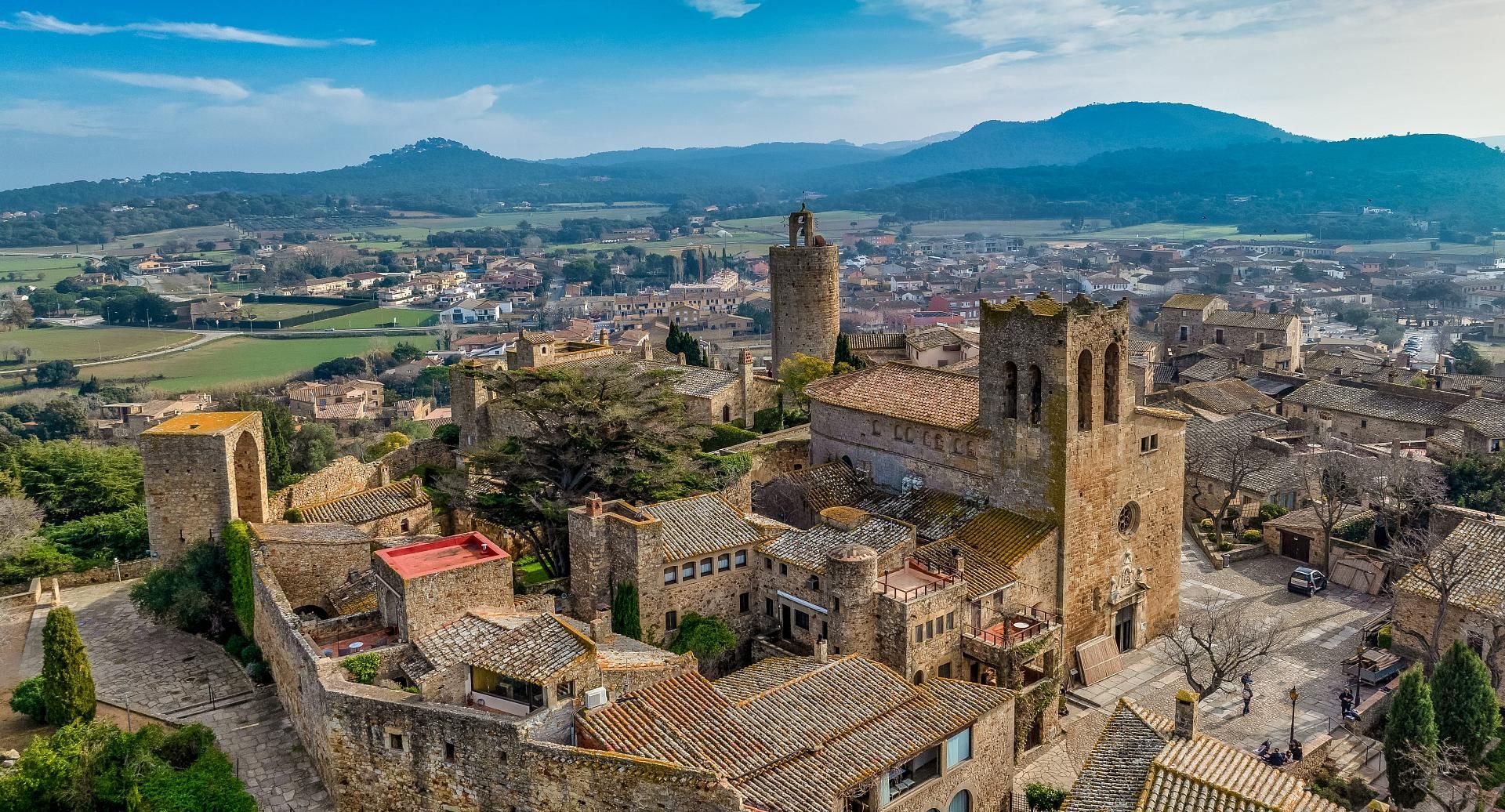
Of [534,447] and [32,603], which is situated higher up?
[534,447]

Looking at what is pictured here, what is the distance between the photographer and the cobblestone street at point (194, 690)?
21812 millimetres

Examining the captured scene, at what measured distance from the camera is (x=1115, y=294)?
525ft

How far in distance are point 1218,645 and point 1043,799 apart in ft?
32.6

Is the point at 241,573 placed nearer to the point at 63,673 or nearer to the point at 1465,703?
the point at 63,673

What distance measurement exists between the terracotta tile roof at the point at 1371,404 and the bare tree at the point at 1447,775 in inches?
1265

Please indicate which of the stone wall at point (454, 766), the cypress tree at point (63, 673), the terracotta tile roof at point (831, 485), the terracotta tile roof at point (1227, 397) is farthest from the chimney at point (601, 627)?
the terracotta tile roof at point (1227, 397)

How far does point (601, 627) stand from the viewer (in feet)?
79.8

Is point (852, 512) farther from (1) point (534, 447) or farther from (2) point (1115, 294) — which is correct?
(2) point (1115, 294)

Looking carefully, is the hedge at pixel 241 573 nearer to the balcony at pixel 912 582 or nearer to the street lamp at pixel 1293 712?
the balcony at pixel 912 582

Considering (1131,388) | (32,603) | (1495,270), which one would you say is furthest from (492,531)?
(1495,270)

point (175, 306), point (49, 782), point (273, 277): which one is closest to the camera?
point (49, 782)

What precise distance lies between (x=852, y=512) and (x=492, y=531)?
Answer: 11721 millimetres

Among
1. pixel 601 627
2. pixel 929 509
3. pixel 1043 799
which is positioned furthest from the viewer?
pixel 929 509

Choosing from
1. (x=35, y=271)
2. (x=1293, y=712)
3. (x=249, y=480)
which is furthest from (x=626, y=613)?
(x=35, y=271)
